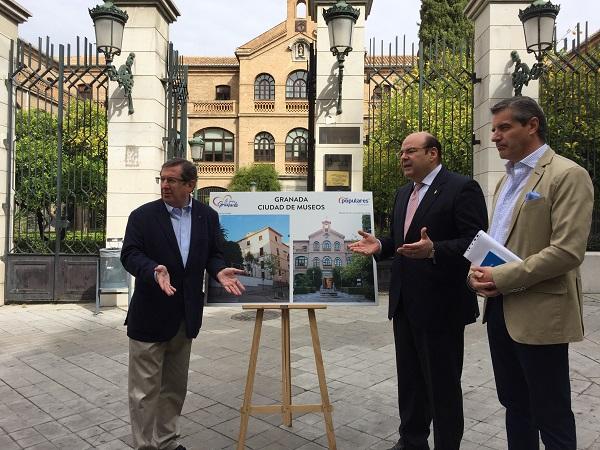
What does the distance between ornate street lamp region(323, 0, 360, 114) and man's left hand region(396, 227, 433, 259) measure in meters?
6.28

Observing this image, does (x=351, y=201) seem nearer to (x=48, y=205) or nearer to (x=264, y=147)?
(x=48, y=205)

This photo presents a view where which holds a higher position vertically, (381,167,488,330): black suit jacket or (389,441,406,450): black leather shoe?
(381,167,488,330): black suit jacket

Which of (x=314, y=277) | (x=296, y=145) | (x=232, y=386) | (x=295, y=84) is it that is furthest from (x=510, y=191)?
(x=295, y=84)

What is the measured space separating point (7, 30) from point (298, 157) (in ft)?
95.6

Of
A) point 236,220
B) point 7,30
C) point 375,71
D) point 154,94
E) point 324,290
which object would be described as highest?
point 7,30

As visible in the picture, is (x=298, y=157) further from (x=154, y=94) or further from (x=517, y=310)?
(x=517, y=310)

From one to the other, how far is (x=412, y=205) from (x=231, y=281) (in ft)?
4.44

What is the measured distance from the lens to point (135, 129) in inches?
342

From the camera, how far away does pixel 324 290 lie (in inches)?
138

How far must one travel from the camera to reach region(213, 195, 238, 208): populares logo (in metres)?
3.60

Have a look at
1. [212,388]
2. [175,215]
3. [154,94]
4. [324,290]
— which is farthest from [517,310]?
[154,94]

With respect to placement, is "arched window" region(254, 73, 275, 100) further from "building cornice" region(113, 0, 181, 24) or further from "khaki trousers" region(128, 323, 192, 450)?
"khaki trousers" region(128, 323, 192, 450)

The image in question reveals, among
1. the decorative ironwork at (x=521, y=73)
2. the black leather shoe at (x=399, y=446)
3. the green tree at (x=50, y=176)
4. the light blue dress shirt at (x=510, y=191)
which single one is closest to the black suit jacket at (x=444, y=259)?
the light blue dress shirt at (x=510, y=191)

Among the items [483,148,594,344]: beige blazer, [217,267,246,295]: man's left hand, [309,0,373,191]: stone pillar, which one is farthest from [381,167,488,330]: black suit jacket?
[309,0,373,191]: stone pillar
